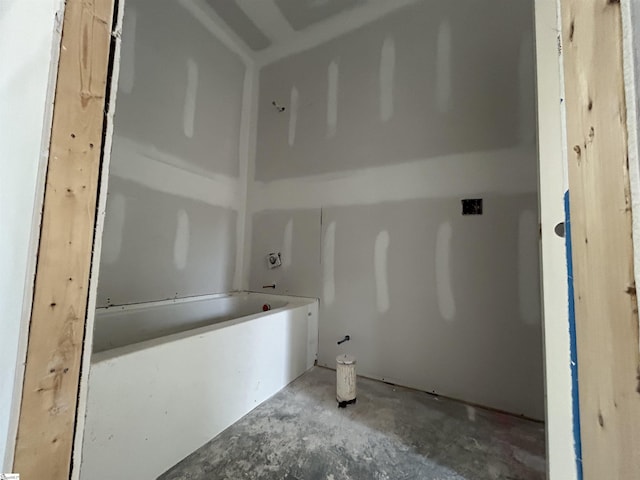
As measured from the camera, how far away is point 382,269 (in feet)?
7.17

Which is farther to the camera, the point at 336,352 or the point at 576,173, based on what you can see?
the point at 336,352

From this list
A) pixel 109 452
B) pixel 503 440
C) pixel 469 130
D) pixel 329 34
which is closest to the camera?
pixel 109 452

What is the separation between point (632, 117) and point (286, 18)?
9.50 feet

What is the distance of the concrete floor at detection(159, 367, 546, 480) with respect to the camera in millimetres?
1218

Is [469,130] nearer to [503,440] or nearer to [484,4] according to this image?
[484,4]

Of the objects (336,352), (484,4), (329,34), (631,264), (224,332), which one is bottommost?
(336,352)

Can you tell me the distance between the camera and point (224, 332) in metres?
1.51

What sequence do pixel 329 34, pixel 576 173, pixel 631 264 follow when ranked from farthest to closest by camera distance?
1. pixel 329 34
2. pixel 576 173
3. pixel 631 264

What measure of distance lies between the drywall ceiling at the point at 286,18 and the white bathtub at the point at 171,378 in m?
2.59

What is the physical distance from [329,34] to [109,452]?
3.28 m

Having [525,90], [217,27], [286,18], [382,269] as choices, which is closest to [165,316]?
[382,269]

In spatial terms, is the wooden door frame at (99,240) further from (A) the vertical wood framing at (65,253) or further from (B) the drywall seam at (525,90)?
(B) the drywall seam at (525,90)

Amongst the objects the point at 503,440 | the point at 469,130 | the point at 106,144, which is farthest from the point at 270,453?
the point at 469,130

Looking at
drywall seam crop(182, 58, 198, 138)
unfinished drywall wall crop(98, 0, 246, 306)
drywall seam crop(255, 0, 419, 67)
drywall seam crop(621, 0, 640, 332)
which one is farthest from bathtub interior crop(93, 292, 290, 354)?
drywall seam crop(255, 0, 419, 67)
